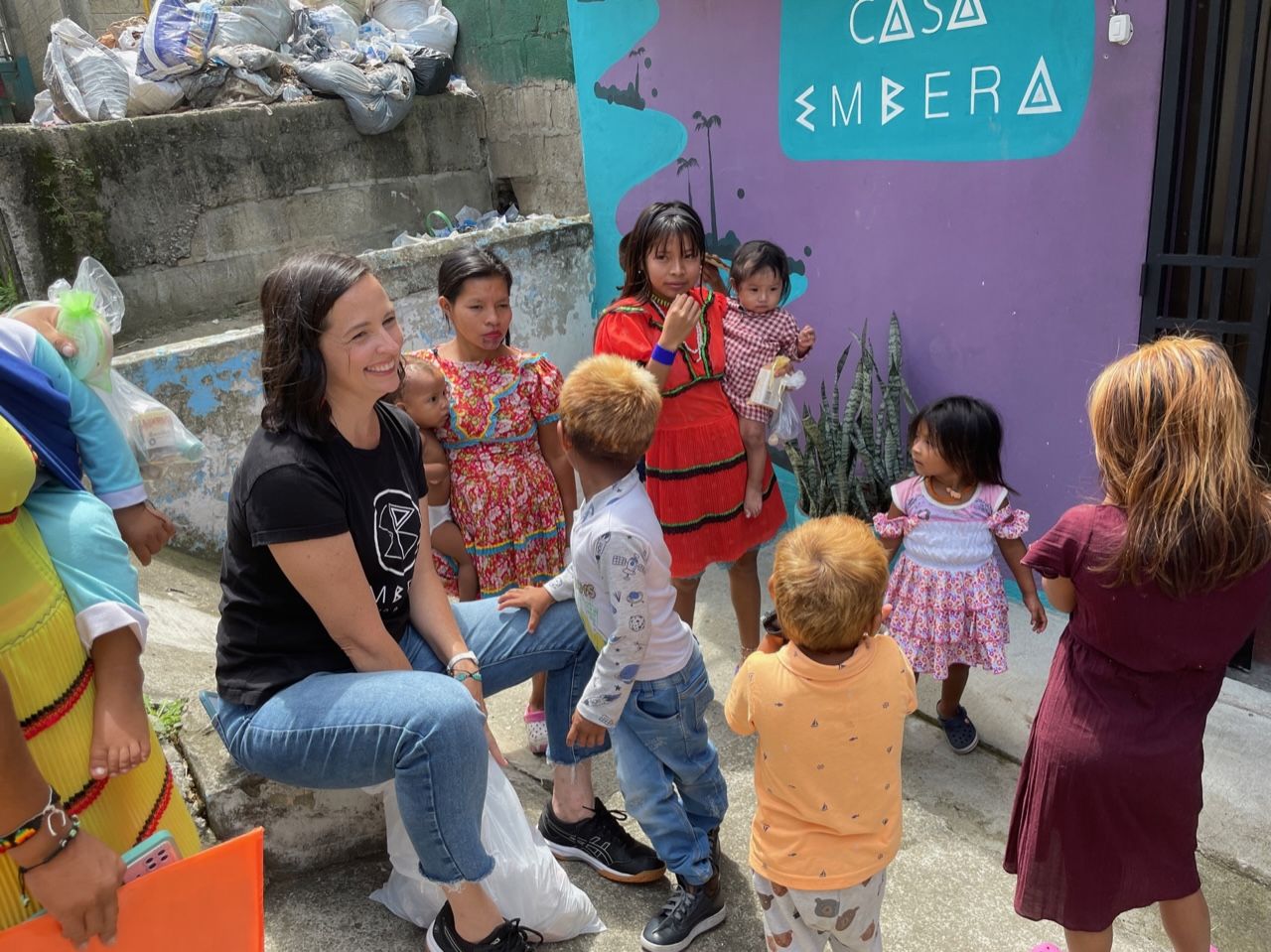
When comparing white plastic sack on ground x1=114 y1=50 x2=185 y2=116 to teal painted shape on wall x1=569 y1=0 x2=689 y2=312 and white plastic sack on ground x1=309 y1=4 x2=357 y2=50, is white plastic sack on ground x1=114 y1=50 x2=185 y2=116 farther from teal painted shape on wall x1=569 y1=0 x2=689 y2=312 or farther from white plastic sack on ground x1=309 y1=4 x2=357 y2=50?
teal painted shape on wall x1=569 y1=0 x2=689 y2=312

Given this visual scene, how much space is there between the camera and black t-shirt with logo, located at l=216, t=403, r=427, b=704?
2.04 metres

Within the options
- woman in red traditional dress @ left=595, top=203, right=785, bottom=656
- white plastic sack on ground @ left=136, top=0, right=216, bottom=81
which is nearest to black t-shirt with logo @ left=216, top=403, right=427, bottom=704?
woman in red traditional dress @ left=595, top=203, right=785, bottom=656

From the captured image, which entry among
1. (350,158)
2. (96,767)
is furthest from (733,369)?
(350,158)

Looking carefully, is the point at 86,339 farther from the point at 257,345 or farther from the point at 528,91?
the point at 528,91

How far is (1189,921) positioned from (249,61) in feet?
22.1

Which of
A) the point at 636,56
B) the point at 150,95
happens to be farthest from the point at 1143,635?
the point at 150,95

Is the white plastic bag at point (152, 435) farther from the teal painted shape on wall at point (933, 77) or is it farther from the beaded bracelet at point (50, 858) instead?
the teal painted shape on wall at point (933, 77)

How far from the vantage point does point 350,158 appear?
6.67 meters

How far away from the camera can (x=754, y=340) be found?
11.5 feet

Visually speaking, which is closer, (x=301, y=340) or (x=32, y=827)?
(x=32, y=827)

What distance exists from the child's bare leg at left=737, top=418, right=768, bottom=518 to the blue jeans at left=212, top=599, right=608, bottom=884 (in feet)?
5.26

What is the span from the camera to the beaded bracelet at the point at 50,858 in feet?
4.62

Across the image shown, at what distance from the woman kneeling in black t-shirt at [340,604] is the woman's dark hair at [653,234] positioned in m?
1.24

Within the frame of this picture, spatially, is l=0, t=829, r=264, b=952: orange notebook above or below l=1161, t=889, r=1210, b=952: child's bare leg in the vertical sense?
above
